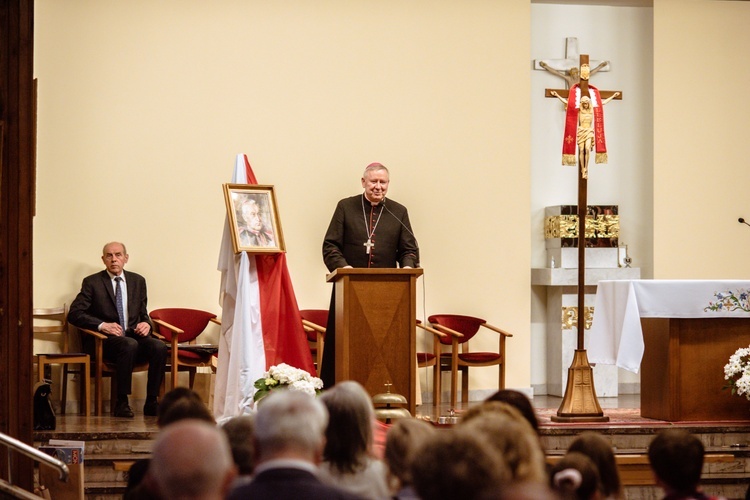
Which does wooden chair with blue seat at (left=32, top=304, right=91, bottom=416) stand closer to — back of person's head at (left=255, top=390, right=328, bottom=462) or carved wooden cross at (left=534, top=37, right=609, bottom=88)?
carved wooden cross at (left=534, top=37, right=609, bottom=88)

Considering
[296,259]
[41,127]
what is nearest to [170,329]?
[296,259]

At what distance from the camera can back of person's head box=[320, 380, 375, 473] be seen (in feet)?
10.7

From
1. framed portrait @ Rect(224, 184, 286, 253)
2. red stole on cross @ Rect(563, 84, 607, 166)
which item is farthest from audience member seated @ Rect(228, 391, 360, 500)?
red stole on cross @ Rect(563, 84, 607, 166)

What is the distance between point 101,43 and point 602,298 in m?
4.86

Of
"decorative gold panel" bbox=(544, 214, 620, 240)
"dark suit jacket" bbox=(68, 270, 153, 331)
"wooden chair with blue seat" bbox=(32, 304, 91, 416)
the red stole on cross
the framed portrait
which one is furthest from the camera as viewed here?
"decorative gold panel" bbox=(544, 214, 620, 240)

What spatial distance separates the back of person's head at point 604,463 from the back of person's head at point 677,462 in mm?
221

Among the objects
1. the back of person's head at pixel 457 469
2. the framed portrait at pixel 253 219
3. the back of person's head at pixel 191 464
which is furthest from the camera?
the framed portrait at pixel 253 219

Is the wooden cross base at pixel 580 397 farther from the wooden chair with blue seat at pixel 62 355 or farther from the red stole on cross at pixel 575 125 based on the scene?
the wooden chair with blue seat at pixel 62 355

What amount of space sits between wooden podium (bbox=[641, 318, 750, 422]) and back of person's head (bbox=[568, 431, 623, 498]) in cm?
464

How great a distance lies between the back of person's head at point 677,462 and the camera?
3348mm

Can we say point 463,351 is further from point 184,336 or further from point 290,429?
point 290,429

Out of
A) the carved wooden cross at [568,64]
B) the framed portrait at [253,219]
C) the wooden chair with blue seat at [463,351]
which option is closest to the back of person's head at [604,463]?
the framed portrait at [253,219]

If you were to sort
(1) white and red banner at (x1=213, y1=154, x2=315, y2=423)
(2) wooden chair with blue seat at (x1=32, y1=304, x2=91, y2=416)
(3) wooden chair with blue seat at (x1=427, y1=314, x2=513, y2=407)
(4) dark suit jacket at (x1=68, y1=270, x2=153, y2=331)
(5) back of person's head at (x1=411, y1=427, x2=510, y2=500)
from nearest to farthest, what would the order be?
(5) back of person's head at (x1=411, y1=427, x2=510, y2=500) → (1) white and red banner at (x1=213, y1=154, x2=315, y2=423) → (2) wooden chair with blue seat at (x1=32, y1=304, x2=91, y2=416) → (4) dark suit jacket at (x1=68, y1=270, x2=153, y2=331) → (3) wooden chair with blue seat at (x1=427, y1=314, x2=513, y2=407)

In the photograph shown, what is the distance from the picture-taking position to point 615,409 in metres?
8.92
